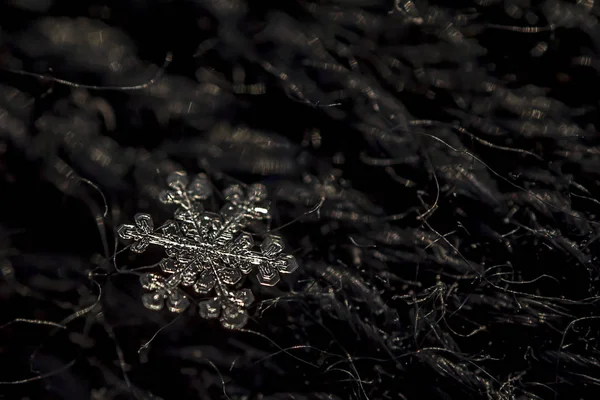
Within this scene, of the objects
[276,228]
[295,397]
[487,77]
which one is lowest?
[295,397]

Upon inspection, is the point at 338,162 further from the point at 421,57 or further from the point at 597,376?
the point at 597,376

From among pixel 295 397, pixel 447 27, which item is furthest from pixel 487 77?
pixel 295 397

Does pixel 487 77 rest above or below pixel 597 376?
above
